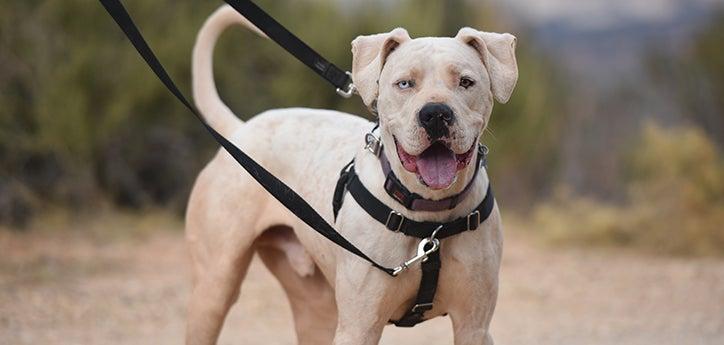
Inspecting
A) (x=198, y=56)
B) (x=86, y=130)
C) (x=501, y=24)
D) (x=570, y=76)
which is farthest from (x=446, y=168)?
(x=570, y=76)

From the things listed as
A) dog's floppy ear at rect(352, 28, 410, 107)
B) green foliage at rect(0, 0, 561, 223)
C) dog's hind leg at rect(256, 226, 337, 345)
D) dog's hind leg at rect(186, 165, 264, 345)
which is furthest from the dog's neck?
green foliage at rect(0, 0, 561, 223)

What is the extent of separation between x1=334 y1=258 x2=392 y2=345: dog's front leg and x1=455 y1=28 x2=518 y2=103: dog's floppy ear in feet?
2.74

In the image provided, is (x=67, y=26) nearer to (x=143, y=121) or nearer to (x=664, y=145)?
(x=143, y=121)

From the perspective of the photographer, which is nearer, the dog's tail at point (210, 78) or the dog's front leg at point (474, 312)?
the dog's front leg at point (474, 312)

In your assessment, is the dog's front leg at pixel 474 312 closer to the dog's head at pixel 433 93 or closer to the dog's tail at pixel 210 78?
the dog's head at pixel 433 93

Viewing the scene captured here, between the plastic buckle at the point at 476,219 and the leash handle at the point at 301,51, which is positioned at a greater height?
the leash handle at the point at 301,51

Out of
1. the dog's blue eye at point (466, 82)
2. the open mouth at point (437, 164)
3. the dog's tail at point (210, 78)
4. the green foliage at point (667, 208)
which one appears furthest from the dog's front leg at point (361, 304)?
the green foliage at point (667, 208)

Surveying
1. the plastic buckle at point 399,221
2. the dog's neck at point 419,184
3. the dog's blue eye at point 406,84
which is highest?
the dog's blue eye at point 406,84

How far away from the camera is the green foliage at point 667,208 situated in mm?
11906

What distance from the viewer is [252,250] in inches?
212

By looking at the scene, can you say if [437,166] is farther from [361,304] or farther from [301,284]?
[301,284]

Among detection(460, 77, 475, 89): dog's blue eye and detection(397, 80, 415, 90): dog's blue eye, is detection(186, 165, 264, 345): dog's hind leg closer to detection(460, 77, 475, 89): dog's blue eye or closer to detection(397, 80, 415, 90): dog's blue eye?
detection(397, 80, 415, 90): dog's blue eye

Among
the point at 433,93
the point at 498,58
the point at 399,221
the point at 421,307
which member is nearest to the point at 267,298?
the point at 421,307

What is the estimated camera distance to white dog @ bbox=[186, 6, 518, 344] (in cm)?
400
